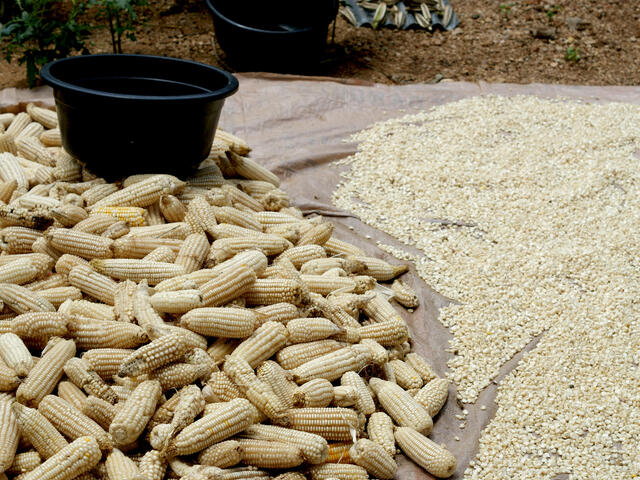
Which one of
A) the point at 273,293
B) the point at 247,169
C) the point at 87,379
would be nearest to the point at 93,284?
the point at 87,379

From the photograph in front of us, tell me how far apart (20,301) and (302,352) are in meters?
1.36

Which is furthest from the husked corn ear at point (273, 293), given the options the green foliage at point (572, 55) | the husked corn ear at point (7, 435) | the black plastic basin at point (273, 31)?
the green foliage at point (572, 55)

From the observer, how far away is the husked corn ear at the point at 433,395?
3.22 meters

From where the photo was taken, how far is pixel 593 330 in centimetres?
381

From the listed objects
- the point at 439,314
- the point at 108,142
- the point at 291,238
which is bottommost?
the point at 439,314

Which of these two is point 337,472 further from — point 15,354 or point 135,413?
point 15,354

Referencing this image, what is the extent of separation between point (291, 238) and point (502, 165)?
2360mm

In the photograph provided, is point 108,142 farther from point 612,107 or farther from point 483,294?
point 612,107

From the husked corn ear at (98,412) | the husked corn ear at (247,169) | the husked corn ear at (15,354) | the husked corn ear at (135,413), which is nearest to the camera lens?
the husked corn ear at (135,413)

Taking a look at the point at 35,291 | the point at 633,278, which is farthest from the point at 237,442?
the point at 633,278

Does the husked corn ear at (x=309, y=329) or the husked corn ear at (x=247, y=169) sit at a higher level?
the husked corn ear at (x=247, y=169)

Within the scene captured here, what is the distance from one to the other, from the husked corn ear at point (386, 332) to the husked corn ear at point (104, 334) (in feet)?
3.85

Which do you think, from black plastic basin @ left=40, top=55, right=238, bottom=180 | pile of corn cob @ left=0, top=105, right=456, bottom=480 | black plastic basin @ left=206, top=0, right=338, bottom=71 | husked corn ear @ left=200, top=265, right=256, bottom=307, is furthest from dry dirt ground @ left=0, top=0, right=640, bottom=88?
husked corn ear @ left=200, top=265, right=256, bottom=307

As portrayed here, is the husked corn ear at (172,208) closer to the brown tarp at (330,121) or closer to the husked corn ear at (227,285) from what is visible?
the brown tarp at (330,121)
